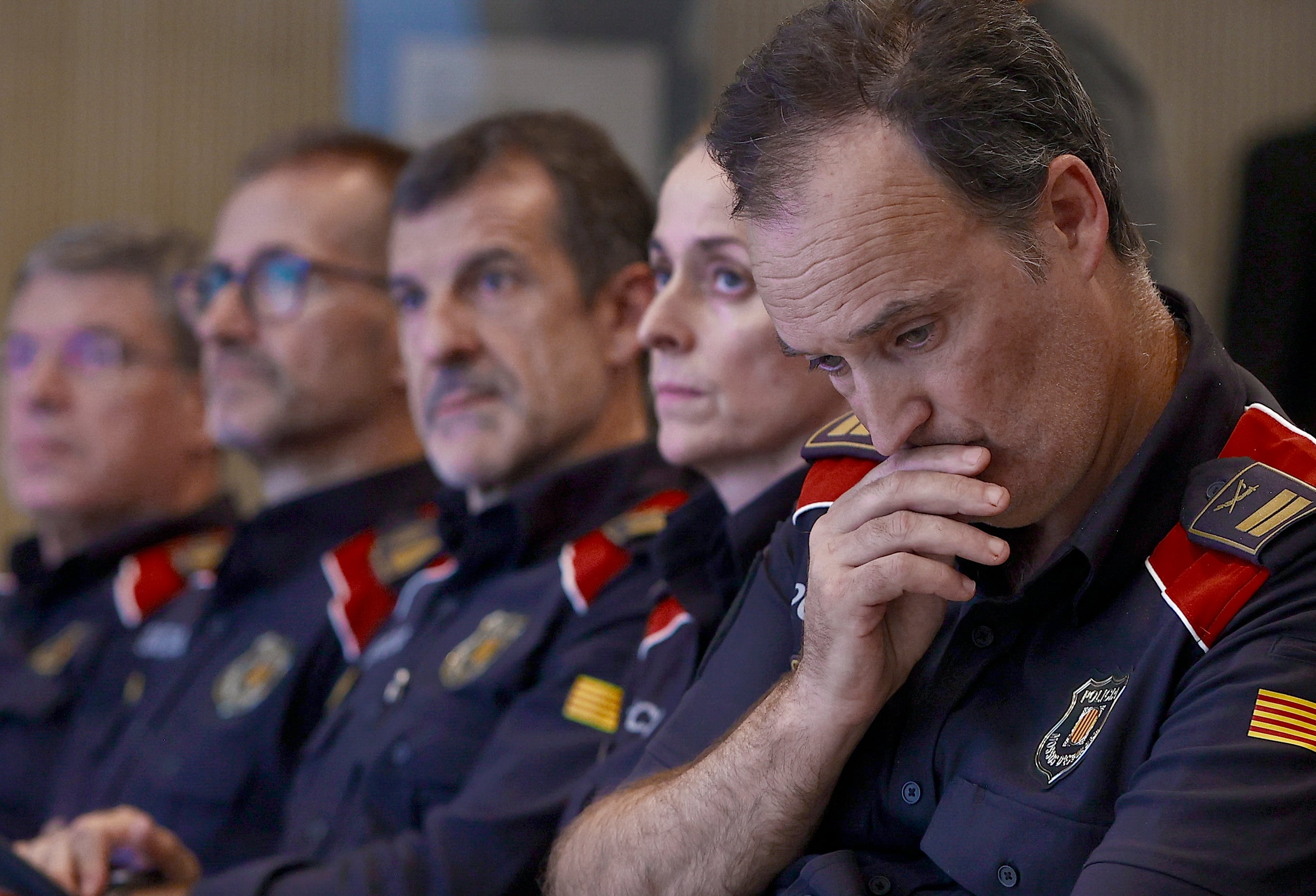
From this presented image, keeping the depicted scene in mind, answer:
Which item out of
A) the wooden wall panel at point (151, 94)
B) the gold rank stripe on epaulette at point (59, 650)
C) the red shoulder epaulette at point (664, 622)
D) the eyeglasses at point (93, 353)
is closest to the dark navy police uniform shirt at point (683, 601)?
the red shoulder epaulette at point (664, 622)

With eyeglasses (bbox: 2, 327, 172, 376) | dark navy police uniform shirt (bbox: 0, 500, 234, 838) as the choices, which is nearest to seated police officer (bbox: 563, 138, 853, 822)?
dark navy police uniform shirt (bbox: 0, 500, 234, 838)

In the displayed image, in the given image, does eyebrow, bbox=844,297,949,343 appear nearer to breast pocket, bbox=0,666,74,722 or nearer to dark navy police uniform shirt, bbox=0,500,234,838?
dark navy police uniform shirt, bbox=0,500,234,838

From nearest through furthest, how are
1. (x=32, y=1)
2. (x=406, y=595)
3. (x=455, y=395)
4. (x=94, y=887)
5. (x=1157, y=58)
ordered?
(x=94, y=887) < (x=455, y=395) < (x=406, y=595) < (x=1157, y=58) < (x=32, y=1)

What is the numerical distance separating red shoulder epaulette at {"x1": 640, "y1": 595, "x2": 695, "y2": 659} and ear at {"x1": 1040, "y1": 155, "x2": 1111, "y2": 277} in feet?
2.40

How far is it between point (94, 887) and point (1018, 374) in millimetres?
1597

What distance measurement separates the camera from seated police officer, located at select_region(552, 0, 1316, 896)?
1262 mm

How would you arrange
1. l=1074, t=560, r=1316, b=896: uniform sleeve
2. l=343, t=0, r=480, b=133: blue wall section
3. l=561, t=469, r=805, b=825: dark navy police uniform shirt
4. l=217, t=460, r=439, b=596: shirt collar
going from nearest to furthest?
l=1074, t=560, r=1316, b=896: uniform sleeve → l=561, t=469, r=805, b=825: dark navy police uniform shirt → l=217, t=460, r=439, b=596: shirt collar → l=343, t=0, r=480, b=133: blue wall section

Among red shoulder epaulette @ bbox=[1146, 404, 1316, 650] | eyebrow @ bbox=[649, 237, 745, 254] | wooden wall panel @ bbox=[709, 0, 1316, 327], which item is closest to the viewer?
red shoulder epaulette @ bbox=[1146, 404, 1316, 650]

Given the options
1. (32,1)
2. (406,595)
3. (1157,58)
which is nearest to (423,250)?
(406,595)

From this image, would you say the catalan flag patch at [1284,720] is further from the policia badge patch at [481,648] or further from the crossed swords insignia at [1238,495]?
the policia badge patch at [481,648]

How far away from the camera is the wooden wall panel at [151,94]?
16.4 feet

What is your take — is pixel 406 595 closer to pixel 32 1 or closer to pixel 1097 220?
pixel 1097 220

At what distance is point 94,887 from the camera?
2205mm

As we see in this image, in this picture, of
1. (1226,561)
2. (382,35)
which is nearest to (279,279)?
(382,35)
